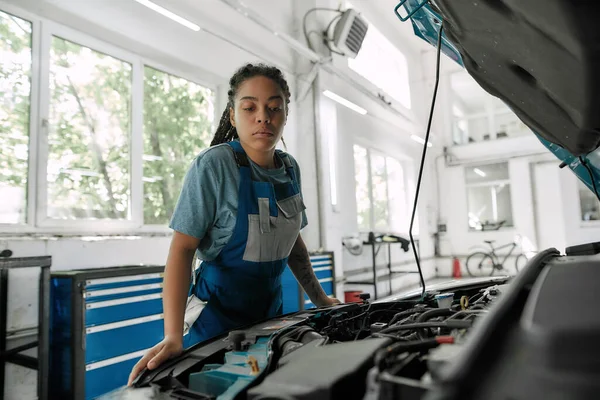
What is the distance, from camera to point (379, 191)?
7.43m

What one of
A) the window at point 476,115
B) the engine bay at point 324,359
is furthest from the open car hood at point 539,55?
the window at point 476,115

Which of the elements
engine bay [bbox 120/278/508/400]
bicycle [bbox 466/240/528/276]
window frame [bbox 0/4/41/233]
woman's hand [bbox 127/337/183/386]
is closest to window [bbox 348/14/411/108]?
bicycle [bbox 466/240/528/276]

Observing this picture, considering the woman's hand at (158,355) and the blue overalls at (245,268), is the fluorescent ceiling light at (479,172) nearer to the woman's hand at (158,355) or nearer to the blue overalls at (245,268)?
the blue overalls at (245,268)

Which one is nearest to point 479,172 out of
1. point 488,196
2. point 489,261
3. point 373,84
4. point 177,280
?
point 488,196

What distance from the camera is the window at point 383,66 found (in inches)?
279

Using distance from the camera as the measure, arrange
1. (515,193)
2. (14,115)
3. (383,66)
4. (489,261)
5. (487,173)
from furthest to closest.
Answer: (487,173)
(489,261)
(515,193)
(383,66)
(14,115)

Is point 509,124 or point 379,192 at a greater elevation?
point 509,124

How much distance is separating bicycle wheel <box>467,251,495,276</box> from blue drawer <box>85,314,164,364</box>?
7956 millimetres

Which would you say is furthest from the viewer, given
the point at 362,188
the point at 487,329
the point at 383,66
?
the point at 383,66

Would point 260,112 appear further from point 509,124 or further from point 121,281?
point 509,124

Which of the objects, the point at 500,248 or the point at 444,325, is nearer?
the point at 444,325

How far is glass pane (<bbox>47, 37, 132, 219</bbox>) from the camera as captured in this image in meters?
3.02

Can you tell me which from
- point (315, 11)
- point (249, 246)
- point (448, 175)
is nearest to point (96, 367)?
point (249, 246)

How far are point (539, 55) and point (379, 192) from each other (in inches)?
262
